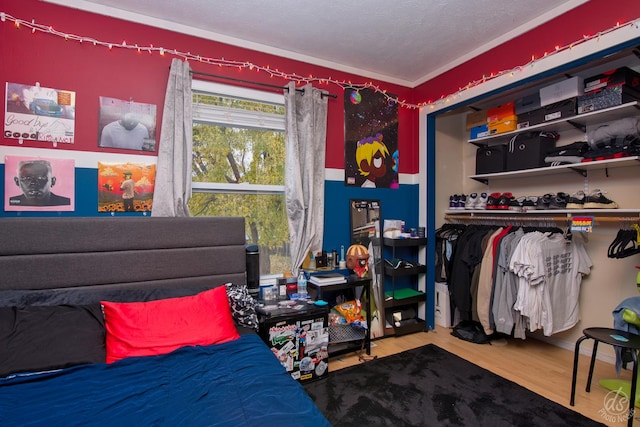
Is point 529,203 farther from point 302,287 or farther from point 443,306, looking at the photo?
point 302,287

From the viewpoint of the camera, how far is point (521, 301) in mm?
2766

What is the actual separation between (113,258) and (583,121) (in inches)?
160

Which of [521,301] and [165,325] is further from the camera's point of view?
[521,301]

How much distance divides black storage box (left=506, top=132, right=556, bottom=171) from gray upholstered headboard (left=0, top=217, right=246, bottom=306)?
2837mm

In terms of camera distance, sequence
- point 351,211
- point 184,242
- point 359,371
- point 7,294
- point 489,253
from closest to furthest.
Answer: point 7,294 < point 184,242 < point 359,371 < point 489,253 < point 351,211

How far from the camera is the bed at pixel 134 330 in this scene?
1.30m

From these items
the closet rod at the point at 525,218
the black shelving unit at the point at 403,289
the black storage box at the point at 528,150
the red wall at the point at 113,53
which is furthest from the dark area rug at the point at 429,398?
the red wall at the point at 113,53

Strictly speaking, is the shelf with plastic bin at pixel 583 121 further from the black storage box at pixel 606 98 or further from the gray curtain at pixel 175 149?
the gray curtain at pixel 175 149

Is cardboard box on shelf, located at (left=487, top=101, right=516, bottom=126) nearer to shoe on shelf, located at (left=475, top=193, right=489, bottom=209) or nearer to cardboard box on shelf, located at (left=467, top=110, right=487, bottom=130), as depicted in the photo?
cardboard box on shelf, located at (left=467, top=110, right=487, bottom=130)

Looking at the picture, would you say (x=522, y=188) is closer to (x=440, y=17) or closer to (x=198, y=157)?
(x=440, y=17)

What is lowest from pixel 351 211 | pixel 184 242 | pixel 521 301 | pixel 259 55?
pixel 521 301

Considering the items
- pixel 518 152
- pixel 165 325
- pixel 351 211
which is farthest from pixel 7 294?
pixel 518 152

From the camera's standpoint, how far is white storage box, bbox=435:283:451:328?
11.6 feet

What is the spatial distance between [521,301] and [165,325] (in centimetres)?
286
